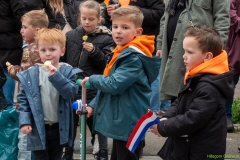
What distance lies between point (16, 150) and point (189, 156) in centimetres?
180

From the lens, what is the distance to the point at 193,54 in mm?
3602

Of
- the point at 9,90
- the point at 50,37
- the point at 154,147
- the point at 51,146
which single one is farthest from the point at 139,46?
the point at 9,90

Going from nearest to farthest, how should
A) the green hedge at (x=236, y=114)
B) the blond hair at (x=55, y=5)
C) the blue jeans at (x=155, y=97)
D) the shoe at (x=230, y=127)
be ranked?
the blond hair at (x=55, y=5) → the shoe at (x=230, y=127) → the blue jeans at (x=155, y=97) → the green hedge at (x=236, y=114)

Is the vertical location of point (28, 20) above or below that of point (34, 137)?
above

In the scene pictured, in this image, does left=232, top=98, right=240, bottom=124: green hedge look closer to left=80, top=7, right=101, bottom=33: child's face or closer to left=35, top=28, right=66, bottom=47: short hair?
left=80, top=7, right=101, bottom=33: child's face

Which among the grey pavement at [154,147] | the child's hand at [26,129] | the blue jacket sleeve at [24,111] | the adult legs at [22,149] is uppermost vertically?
the blue jacket sleeve at [24,111]

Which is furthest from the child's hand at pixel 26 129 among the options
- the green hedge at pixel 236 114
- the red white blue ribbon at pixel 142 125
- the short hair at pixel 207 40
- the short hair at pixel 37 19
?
the green hedge at pixel 236 114

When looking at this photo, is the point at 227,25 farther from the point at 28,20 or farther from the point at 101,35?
the point at 28,20

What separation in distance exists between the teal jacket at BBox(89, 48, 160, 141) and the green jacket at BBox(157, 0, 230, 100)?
→ 1.02m

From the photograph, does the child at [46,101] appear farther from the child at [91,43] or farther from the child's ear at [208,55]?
the child's ear at [208,55]

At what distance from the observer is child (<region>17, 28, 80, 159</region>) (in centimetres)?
415

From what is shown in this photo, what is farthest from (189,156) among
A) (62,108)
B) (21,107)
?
(21,107)

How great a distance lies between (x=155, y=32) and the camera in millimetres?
6078

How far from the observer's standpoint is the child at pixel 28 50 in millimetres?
4590
